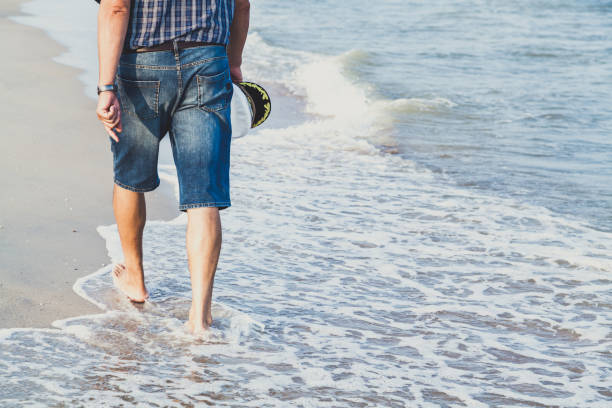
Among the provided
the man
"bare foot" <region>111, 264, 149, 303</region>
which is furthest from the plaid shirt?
"bare foot" <region>111, 264, 149, 303</region>

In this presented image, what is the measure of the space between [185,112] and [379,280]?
1578mm

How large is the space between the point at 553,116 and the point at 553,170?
8.64 ft

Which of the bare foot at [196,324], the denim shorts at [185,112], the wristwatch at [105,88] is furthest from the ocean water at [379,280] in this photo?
the wristwatch at [105,88]

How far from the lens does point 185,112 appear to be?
10.2ft

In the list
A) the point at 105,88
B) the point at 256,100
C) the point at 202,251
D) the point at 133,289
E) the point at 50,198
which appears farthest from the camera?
the point at 50,198

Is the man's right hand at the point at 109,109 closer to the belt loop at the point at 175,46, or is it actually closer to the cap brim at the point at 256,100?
the belt loop at the point at 175,46

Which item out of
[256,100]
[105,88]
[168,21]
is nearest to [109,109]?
[105,88]

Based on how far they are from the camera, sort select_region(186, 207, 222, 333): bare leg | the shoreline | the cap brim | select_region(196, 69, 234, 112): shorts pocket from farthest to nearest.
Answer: the shoreline, the cap brim, select_region(186, 207, 222, 333): bare leg, select_region(196, 69, 234, 112): shorts pocket

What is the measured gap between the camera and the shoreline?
351cm

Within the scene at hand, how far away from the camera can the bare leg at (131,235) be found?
11.2ft

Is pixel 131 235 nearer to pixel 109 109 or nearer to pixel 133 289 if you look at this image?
pixel 133 289

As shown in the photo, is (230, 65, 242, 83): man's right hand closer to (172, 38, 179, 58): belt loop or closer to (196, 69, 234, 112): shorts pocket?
(196, 69, 234, 112): shorts pocket

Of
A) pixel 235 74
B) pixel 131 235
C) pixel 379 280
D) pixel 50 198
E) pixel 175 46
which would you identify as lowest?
pixel 379 280

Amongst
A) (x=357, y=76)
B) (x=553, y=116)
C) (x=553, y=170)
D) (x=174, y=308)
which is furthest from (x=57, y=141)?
(x=357, y=76)
